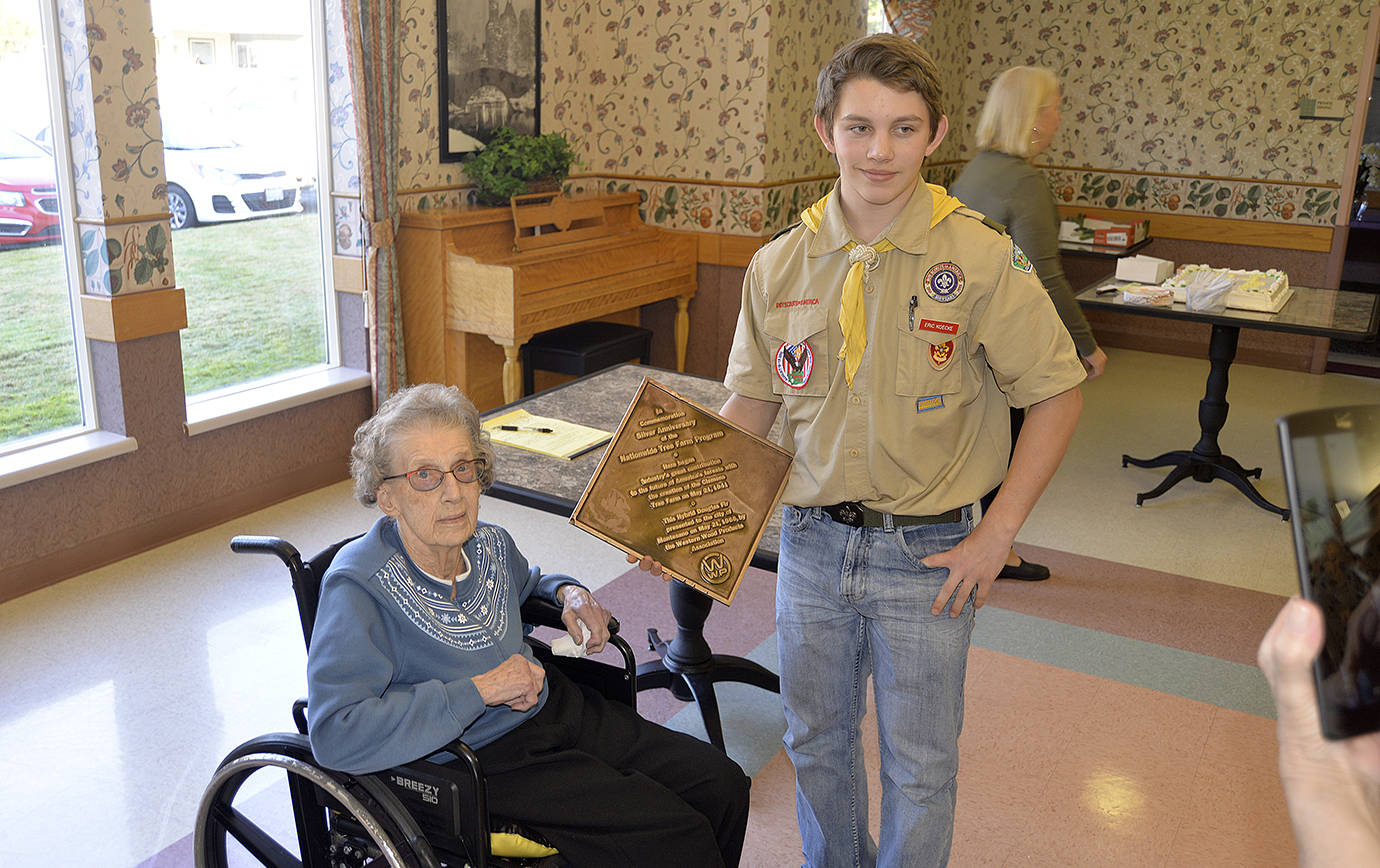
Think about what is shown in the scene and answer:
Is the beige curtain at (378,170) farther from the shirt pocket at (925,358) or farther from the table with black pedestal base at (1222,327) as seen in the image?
the shirt pocket at (925,358)

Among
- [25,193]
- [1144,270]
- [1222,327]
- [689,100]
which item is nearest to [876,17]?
[689,100]

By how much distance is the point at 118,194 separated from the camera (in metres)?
3.68

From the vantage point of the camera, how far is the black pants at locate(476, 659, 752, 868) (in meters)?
1.70

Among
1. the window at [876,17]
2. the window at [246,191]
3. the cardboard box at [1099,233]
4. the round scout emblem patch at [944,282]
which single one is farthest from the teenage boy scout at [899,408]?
the window at [876,17]

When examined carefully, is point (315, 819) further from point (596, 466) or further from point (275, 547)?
point (596, 466)

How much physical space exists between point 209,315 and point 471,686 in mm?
3121

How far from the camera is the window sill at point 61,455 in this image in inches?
137

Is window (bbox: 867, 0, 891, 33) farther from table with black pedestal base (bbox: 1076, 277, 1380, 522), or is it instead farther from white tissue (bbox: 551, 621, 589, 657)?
white tissue (bbox: 551, 621, 589, 657)

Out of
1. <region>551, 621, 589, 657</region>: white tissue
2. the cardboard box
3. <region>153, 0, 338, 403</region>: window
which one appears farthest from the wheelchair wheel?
the cardboard box

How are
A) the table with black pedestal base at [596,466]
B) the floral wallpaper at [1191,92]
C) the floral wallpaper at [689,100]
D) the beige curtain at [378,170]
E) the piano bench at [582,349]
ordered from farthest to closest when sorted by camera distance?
the floral wallpaper at [1191,92], the floral wallpaper at [689,100], the piano bench at [582,349], the beige curtain at [378,170], the table with black pedestal base at [596,466]

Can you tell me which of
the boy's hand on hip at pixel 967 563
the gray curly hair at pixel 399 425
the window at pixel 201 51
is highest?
the window at pixel 201 51

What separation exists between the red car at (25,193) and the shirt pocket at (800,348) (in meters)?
2.88

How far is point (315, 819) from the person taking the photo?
182cm

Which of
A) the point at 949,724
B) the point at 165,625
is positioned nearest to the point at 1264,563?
the point at 949,724
